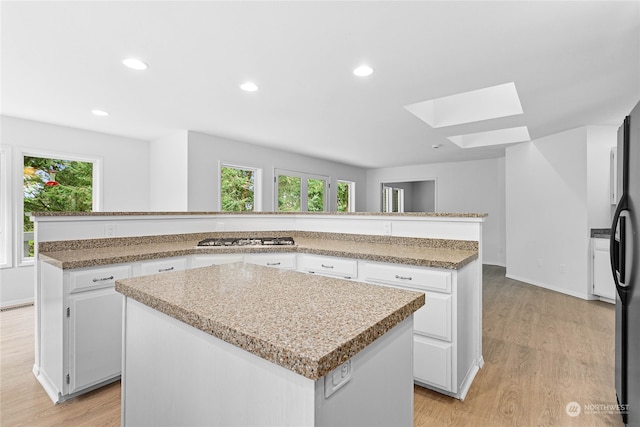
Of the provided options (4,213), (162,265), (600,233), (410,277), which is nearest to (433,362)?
(410,277)

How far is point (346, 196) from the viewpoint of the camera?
771 centimetres

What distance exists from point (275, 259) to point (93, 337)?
51.0 inches

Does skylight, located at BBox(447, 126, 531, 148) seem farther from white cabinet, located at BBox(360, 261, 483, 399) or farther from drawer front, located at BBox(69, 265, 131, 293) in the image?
drawer front, located at BBox(69, 265, 131, 293)

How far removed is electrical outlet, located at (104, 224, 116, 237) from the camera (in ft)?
8.20

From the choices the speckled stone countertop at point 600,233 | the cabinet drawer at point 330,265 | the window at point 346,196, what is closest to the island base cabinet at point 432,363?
the cabinet drawer at point 330,265

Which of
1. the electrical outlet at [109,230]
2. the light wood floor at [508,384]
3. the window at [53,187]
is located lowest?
the light wood floor at [508,384]

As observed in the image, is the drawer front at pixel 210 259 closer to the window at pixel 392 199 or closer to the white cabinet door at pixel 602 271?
the white cabinet door at pixel 602 271

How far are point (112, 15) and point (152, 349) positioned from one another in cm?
185

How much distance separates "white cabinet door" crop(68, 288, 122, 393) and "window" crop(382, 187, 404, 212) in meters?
6.97

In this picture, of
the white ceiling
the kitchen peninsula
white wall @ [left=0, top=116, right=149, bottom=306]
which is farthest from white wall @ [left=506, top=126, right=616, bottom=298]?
white wall @ [left=0, top=116, right=149, bottom=306]

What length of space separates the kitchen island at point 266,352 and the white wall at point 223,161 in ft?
11.5

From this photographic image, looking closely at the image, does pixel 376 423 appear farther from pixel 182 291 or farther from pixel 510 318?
pixel 510 318

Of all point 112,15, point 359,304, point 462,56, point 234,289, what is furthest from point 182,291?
point 462,56

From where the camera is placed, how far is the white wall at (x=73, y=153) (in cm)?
373
